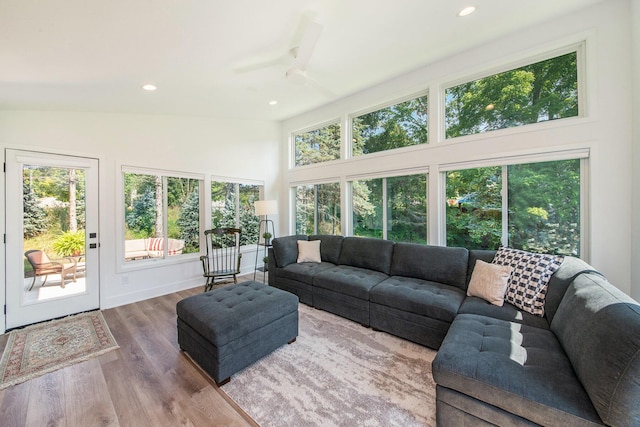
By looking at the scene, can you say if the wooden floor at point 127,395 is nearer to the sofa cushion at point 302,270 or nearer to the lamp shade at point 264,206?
the sofa cushion at point 302,270

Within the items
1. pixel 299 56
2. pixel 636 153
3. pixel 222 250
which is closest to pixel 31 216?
pixel 222 250

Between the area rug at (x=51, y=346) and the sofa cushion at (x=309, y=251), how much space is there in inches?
96.1

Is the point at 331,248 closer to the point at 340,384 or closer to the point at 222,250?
the point at 222,250

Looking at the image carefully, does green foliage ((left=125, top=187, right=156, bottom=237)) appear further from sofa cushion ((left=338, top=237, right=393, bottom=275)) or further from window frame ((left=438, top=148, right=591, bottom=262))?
window frame ((left=438, top=148, right=591, bottom=262))

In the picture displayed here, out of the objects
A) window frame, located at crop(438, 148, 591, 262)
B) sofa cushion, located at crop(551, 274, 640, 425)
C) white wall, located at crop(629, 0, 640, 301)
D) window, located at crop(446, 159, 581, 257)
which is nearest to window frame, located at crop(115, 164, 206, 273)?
window frame, located at crop(438, 148, 591, 262)

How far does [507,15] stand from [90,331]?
5.53 meters

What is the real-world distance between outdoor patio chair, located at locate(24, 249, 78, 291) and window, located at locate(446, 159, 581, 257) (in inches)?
196

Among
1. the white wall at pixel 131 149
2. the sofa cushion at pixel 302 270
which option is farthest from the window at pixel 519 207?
the white wall at pixel 131 149

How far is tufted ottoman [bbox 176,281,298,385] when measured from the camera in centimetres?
195

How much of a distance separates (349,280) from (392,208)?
1522 millimetres

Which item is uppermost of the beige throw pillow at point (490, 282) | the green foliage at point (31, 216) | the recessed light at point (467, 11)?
the recessed light at point (467, 11)

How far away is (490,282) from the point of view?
7.89 feet

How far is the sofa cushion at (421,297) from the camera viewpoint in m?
2.35

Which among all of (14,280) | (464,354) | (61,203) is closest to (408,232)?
(464,354)
